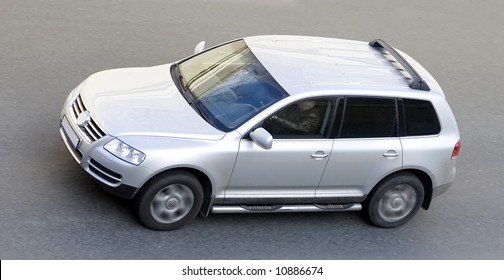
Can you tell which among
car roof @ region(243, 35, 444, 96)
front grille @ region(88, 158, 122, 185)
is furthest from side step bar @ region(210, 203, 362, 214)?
car roof @ region(243, 35, 444, 96)

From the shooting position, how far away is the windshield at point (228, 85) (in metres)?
7.20

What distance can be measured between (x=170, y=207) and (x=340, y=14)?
282 inches

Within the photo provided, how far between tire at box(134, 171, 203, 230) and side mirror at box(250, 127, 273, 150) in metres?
0.66

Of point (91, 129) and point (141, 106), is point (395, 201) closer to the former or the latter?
point (141, 106)

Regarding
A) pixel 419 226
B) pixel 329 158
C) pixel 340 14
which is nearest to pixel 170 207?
pixel 329 158

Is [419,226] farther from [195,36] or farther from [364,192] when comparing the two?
[195,36]

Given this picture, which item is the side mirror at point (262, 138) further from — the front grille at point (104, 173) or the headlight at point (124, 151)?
the front grille at point (104, 173)

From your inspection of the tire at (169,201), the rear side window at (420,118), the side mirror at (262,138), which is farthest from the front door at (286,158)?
the rear side window at (420,118)

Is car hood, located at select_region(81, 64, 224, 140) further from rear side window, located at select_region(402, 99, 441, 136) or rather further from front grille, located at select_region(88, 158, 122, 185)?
rear side window, located at select_region(402, 99, 441, 136)

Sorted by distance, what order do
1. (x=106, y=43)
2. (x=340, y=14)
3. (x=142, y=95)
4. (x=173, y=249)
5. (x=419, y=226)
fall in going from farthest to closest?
(x=340, y=14) < (x=106, y=43) < (x=419, y=226) < (x=142, y=95) < (x=173, y=249)

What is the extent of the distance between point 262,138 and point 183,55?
4.65m

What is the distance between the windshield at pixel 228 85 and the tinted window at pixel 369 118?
672 mm

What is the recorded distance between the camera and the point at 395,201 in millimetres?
7750

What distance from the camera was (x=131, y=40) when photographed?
37.3ft
